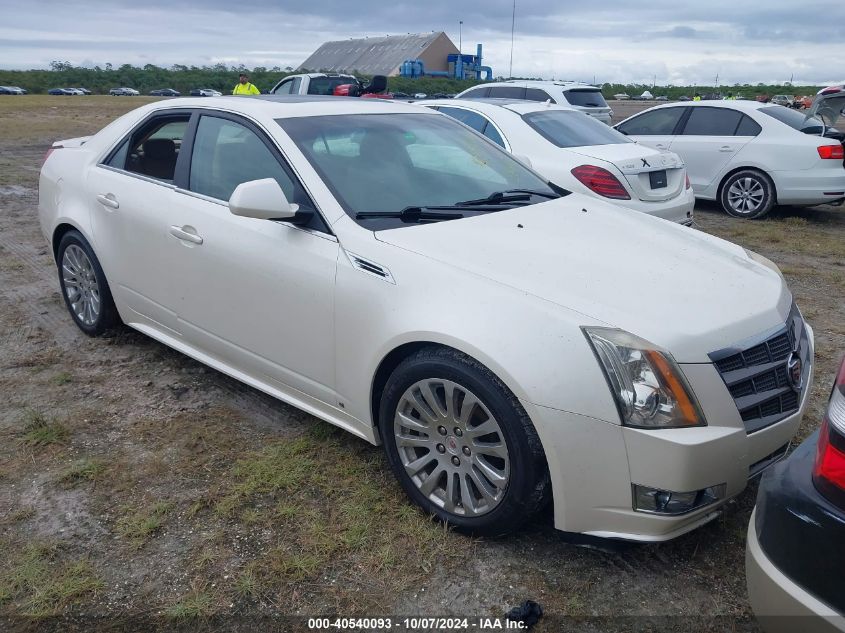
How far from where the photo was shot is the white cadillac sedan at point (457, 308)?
244cm

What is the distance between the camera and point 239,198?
3.10 m

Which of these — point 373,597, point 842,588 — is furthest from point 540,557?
point 842,588

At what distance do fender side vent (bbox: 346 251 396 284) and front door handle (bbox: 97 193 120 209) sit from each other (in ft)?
6.49

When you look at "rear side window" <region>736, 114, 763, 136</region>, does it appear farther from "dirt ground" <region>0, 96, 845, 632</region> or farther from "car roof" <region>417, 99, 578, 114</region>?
"dirt ground" <region>0, 96, 845, 632</region>

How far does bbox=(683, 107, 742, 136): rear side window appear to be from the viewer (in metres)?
9.61

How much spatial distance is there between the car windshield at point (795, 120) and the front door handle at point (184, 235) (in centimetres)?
828

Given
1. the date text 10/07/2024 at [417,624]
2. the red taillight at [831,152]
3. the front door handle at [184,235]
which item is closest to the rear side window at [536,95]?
the red taillight at [831,152]

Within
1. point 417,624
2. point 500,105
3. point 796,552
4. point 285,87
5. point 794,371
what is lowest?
point 417,624

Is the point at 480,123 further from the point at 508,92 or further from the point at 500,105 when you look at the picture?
the point at 508,92

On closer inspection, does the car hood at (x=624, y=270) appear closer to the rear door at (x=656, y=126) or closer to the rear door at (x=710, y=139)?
the rear door at (x=710, y=139)

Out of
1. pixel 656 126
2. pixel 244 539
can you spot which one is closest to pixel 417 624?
pixel 244 539

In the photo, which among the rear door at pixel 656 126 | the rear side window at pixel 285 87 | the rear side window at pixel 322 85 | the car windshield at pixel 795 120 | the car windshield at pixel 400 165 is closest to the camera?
the car windshield at pixel 400 165

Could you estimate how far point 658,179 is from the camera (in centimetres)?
686

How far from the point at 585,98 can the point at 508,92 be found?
1.48 meters
